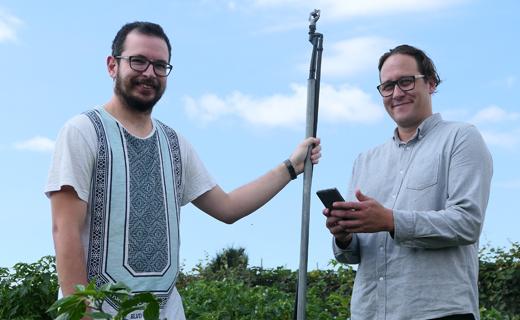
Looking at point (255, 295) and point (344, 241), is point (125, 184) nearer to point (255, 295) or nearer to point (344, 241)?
point (344, 241)

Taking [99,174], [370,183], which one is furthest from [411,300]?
[99,174]

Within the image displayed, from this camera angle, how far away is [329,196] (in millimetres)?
2947

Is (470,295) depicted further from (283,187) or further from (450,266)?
→ (283,187)

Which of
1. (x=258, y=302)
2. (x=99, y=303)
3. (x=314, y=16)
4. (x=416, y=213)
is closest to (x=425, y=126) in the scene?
(x=416, y=213)

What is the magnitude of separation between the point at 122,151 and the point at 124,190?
6.0 inches

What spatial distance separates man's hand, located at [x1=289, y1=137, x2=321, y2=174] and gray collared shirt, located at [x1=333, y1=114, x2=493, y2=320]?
1.40ft

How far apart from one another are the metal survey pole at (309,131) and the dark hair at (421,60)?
0.98 feet

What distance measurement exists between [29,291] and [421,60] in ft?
10.2

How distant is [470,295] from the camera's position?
2.88 metres

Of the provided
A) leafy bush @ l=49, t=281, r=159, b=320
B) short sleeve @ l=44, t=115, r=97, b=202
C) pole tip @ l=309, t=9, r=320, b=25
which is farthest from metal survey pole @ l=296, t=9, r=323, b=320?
leafy bush @ l=49, t=281, r=159, b=320

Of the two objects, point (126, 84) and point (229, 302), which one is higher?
point (126, 84)

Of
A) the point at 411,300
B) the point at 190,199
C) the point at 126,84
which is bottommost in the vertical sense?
the point at 411,300

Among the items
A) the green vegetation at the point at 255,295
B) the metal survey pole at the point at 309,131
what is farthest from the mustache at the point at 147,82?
the green vegetation at the point at 255,295

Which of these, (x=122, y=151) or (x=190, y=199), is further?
(x=190, y=199)
